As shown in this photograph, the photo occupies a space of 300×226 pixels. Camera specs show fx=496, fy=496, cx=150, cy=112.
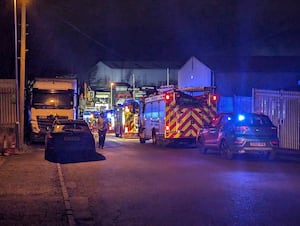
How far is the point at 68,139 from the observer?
58.9 feet

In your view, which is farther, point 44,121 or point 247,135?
point 44,121

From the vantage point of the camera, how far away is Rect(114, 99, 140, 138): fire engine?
111ft

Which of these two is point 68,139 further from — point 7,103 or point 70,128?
point 7,103

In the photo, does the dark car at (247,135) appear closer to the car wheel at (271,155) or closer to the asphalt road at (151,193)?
the car wheel at (271,155)

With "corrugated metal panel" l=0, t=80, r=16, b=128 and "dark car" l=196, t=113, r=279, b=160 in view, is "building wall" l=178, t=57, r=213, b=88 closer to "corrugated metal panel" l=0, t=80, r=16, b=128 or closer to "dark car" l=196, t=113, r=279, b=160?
"corrugated metal panel" l=0, t=80, r=16, b=128

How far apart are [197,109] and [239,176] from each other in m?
12.3

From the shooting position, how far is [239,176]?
512 inches

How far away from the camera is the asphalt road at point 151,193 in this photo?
7984 millimetres

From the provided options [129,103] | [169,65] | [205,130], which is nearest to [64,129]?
[205,130]

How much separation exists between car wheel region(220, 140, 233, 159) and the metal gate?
16.9ft

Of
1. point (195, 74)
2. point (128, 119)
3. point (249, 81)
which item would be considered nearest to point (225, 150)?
point (128, 119)

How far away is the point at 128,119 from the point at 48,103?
10.7 m

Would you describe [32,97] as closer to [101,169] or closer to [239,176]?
[101,169]

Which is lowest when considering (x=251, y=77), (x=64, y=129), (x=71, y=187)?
(x=71, y=187)
